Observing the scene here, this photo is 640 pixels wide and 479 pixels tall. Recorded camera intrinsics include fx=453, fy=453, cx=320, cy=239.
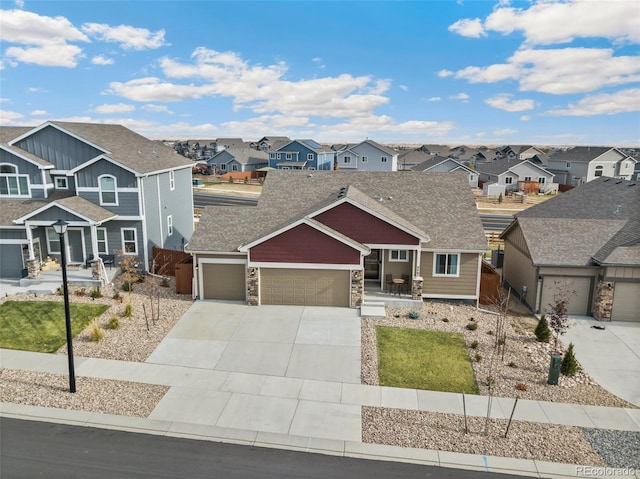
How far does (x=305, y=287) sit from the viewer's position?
21062 millimetres

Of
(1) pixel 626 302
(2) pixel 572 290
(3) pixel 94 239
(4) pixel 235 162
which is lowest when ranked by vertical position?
(1) pixel 626 302

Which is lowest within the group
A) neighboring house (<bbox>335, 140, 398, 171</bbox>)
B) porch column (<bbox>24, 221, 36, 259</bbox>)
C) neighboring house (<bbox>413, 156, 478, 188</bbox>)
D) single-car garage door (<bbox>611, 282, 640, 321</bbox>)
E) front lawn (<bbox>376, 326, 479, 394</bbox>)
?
front lawn (<bbox>376, 326, 479, 394</bbox>)

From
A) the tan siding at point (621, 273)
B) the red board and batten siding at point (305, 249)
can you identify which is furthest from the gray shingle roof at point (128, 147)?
the tan siding at point (621, 273)

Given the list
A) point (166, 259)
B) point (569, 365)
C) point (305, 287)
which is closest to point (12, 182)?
point (166, 259)

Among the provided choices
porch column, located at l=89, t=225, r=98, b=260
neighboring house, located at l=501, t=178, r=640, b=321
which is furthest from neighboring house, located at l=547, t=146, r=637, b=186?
porch column, located at l=89, t=225, r=98, b=260

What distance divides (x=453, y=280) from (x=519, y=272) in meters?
3.97

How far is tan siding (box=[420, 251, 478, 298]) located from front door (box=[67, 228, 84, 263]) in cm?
1878

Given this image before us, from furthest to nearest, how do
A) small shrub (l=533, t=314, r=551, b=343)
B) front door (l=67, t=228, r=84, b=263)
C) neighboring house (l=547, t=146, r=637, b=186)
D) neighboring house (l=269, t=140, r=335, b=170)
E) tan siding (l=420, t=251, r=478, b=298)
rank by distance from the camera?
neighboring house (l=269, t=140, r=335, b=170)
neighboring house (l=547, t=146, r=637, b=186)
front door (l=67, t=228, r=84, b=263)
tan siding (l=420, t=251, r=478, b=298)
small shrub (l=533, t=314, r=551, b=343)

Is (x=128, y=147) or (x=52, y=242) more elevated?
(x=128, y=147)

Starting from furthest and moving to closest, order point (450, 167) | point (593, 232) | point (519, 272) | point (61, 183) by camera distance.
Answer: point (450, 167)
point (61, 183)
point (519, 272)
point (593, 232)

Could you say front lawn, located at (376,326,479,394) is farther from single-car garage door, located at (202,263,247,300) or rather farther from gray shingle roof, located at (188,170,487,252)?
single-car garage door, located at (202,263,247,300)

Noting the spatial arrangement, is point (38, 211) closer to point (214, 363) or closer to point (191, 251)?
point (191, 251)

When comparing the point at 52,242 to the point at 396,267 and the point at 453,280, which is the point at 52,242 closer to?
the point at 396,267

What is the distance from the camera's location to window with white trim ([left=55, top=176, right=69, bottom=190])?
2638 cm
